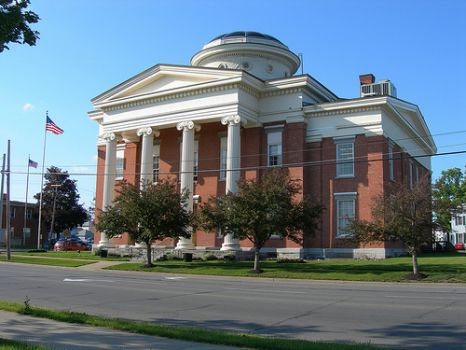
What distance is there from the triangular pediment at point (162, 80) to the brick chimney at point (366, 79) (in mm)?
17262

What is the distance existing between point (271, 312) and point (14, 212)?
77.8m

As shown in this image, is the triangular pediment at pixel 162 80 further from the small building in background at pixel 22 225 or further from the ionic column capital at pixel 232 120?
the small building in background at pixel 22 225

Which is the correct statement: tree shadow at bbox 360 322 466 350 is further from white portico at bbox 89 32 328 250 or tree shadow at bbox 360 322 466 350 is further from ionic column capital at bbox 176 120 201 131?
Result: ionic column capital at bbox 176 120 201 131

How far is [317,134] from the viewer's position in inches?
1564

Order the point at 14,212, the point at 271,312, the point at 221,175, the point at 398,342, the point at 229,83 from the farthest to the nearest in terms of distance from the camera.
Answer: the point at 14,212, the point at 221,175, the point at 229,83, the point at 271,312, the point at 398,342

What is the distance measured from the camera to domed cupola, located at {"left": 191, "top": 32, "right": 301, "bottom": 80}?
151 ft

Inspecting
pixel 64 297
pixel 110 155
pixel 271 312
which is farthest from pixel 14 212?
pixel 271 312

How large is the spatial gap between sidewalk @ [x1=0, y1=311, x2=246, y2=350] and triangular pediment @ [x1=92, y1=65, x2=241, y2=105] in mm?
29960

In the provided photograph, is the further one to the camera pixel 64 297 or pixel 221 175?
pixel 221 175

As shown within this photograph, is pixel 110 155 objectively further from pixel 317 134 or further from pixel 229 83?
pixel 317 134

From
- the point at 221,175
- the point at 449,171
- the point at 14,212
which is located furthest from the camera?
the point at 14,212

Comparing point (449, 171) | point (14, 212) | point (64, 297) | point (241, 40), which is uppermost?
point (241, 40)

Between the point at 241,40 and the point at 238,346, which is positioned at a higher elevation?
the point at 241,40

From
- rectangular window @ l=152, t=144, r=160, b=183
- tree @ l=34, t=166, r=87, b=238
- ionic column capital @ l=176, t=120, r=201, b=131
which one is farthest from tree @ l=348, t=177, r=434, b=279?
tree @ l=34, t=166, r=87, b=238
